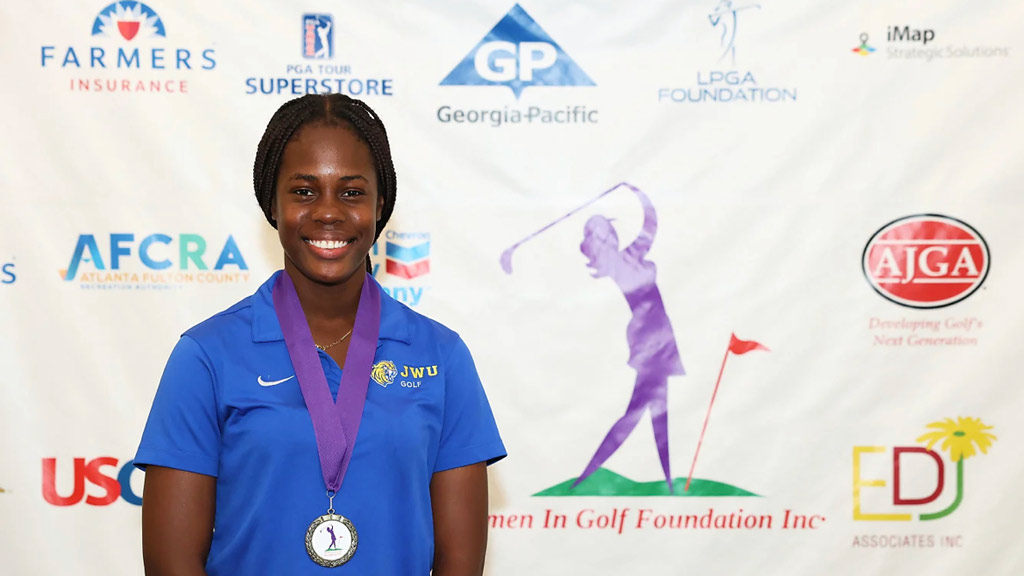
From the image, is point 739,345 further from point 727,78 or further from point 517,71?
point 517,71

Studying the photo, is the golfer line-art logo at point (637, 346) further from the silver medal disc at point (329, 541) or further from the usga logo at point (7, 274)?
the silver medal disc at point (329, 541)

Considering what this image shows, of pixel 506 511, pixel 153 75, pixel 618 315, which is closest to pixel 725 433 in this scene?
pixel 618 315

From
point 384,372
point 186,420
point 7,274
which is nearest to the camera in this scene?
point 186,420

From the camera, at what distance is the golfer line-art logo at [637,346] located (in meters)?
2.41

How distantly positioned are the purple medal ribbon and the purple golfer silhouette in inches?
43.2

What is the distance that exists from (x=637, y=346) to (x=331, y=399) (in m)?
1.27

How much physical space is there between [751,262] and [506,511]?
0.82m

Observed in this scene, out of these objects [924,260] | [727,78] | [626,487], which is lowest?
[626,487]

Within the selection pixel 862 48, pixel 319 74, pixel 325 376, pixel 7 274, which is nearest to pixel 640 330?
pixel 862 48

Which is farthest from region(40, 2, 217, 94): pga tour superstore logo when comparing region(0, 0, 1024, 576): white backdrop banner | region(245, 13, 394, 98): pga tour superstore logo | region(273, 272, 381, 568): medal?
region(273, 272, 381, 568): medal

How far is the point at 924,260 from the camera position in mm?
2432

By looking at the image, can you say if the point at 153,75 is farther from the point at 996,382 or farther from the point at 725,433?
the point at 996,382

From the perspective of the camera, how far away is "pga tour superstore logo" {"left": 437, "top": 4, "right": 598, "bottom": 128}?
2.40 meters

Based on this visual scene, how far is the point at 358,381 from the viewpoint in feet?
4.22
